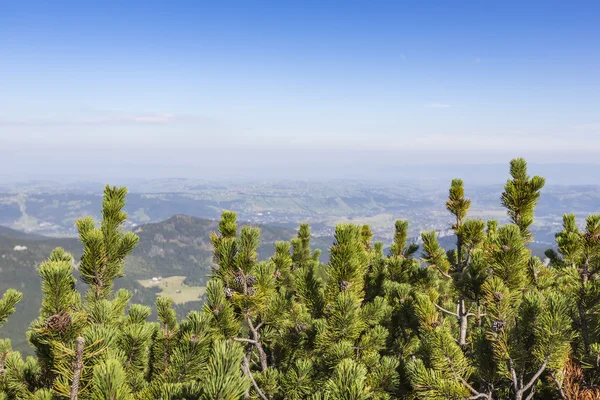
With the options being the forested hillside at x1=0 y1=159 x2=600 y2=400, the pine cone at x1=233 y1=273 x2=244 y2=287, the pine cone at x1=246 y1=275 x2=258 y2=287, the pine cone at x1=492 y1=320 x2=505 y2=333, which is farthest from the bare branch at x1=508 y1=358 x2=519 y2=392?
the pine cone at x1=233 y1=273 x2=244 y2=287

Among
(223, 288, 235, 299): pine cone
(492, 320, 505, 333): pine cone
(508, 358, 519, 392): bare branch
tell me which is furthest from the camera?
(223, 288, 235, 299): pine cone

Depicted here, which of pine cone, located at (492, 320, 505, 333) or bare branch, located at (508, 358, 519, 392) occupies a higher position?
pine cone, located at (492, 320, 505, 333)

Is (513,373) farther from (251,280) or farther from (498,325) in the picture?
(251,280)

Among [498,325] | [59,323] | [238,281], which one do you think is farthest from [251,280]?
[498,325]

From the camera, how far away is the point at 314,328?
17.6ft

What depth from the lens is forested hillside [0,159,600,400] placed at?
11.5 feet

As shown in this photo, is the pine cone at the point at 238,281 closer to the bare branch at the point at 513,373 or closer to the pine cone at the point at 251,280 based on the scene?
the pine cone at the point at 251,280

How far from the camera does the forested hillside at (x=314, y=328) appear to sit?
3.49 metres

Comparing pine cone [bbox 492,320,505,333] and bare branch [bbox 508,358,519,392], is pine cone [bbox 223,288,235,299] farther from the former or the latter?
bare branch [bbox 508,358,519,392]

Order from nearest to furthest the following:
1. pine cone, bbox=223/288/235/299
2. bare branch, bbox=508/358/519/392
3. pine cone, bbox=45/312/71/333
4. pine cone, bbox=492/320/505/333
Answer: pine cone, bbox=45/312/71/333, bare branch, bbox=508/358/519/392, pine cone, bbox=492/320/505/333, pine cone, bbox=223/288/235/299

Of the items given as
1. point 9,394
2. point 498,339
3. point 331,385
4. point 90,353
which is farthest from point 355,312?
point 9,394

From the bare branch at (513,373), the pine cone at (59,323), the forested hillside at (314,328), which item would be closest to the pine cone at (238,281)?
the forested hillside at (314,328)

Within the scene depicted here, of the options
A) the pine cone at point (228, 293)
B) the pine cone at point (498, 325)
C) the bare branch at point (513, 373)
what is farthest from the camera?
the pine cone at point (228, 293)

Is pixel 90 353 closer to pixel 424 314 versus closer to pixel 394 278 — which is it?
pixel 424 314
